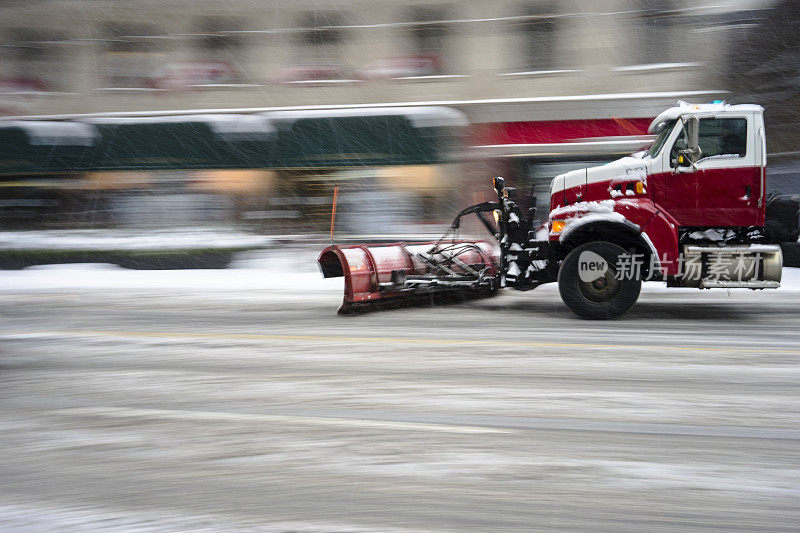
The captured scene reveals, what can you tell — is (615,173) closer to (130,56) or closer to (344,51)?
(344,51)

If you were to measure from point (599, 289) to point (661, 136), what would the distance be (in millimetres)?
1981

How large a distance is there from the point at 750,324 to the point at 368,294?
453 centimetres

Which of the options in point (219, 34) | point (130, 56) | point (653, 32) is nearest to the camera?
point (653, 32)

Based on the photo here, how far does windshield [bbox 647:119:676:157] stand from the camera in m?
8.78

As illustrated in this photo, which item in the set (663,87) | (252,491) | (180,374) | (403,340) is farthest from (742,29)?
(252,491)

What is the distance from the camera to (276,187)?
20.3 metres

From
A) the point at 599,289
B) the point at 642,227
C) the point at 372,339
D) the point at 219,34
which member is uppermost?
the point at 219,34

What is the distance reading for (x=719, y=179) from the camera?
855 centimetres

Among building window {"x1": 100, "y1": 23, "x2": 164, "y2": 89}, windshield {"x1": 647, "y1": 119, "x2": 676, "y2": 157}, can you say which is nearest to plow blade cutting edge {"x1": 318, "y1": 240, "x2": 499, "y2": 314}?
windshield {"x1": 647, "y1": 119, "x2": 676, "y2": 157}

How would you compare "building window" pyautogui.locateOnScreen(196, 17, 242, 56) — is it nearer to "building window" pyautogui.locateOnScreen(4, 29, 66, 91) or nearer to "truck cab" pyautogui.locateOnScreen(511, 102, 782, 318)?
"building window" pyautogui.locateOnScreen(4, 29, 66, 91)

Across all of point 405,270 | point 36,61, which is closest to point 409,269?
point 405,270

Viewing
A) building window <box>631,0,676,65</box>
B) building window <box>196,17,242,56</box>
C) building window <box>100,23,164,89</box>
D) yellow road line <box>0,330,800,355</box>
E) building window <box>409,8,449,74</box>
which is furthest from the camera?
building window <box>100,23,164,89</box>

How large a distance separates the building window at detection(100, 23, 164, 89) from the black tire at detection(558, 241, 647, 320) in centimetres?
1742

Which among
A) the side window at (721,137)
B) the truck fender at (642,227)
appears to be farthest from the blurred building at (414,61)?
the truck fender at (642,227)
